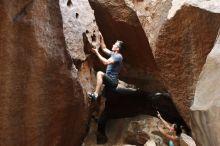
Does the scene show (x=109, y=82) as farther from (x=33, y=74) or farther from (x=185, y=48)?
(x=33, y=74)

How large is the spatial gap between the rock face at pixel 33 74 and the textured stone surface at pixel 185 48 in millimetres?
1854

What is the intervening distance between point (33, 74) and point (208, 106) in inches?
130

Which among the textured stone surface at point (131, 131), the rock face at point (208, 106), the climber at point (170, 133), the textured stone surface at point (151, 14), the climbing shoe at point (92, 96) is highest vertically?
the textured stone surface at point (151, 14)

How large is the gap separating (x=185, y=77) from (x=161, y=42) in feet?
2.63

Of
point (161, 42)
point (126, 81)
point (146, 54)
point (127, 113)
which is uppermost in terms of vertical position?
point (161, 42)

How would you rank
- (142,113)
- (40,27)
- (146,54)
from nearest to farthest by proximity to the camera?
1. (40,27)
2. (146,54)
3. (142,113)

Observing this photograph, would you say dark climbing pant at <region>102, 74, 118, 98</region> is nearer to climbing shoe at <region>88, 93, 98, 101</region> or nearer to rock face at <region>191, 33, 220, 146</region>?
climbing shoe at <region>88, 93, 98, 101</region>

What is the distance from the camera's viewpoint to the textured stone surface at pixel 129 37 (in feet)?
33.5

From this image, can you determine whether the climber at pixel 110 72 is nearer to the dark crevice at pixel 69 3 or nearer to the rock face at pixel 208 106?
the dark crevice at pixel 69 3

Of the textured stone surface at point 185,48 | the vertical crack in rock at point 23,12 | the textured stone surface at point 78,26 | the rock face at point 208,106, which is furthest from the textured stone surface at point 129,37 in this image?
the rock face at point 208,106

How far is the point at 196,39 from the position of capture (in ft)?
24.3

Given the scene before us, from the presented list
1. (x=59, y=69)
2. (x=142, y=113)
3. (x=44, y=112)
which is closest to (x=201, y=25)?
(x=59, y=69)

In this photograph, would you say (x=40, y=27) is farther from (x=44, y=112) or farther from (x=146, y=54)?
(x=146, y=54)

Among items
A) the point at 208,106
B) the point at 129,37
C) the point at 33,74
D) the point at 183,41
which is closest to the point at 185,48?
the point at 183,41
